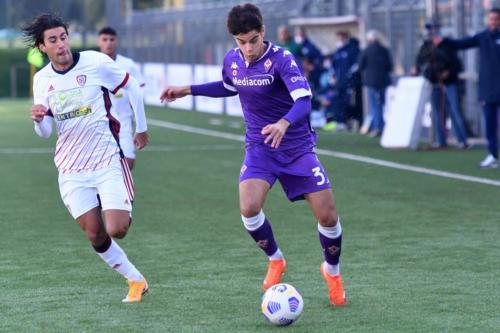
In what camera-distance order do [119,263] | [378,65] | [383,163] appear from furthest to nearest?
[378,65]
[383,163]
[119,263]

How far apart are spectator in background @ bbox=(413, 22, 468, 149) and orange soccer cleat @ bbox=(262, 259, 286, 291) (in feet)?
41.8

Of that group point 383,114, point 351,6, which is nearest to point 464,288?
point 383,114

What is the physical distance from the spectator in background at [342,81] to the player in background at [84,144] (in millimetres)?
17669

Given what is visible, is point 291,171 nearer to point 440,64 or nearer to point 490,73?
point 490,73

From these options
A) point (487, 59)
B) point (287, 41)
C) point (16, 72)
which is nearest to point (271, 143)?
point (487, 59)

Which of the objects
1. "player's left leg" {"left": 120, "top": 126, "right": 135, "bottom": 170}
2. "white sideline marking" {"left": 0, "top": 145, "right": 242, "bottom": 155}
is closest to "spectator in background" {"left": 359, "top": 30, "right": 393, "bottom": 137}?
"white sideline marking" {"left": 0, "top": 145, "right": 242, "bottom": 155}

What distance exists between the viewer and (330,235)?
8.41 m

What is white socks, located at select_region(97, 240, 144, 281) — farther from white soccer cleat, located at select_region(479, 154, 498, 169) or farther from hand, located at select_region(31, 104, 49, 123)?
white soccer cleat, located at select_region(479, 154, 498, 169)

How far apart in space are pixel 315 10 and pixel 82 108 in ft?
75.8

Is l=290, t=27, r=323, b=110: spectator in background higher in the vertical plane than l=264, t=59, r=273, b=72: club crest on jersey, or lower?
lower

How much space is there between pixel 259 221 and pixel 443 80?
529 inches

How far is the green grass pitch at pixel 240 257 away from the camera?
7.89 metres

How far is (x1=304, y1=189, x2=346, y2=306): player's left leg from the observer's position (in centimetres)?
829

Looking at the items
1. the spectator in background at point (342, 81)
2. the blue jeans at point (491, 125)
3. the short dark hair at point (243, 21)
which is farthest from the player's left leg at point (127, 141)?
the spectator in background at point (342, 81)
